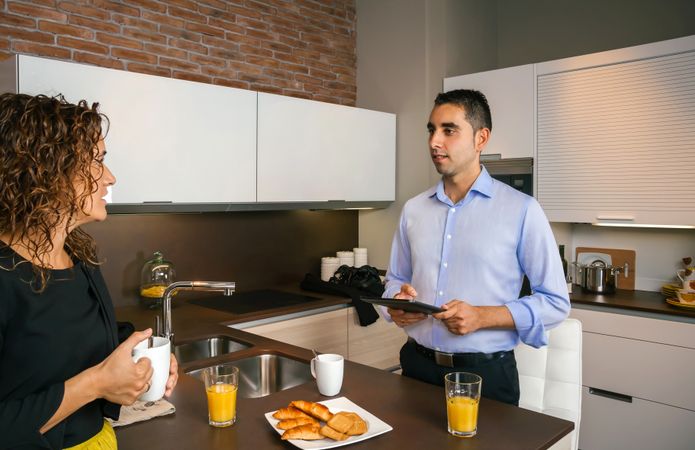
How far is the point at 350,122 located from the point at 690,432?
2531mm

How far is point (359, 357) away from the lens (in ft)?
11.3

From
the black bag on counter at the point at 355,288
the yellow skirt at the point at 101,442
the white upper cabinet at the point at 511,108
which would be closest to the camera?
the yellow skirt at the point at 101,442

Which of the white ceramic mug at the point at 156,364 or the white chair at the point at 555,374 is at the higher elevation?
the white ceramic mug at the point at 156,364

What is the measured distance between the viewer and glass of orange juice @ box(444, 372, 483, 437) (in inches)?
51.0

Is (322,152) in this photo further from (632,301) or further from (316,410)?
(316,410)

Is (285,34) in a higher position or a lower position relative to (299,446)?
higher

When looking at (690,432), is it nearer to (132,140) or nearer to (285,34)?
(132,140)

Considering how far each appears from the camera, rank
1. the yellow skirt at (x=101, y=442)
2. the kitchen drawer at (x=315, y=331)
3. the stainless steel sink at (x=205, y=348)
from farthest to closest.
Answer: the kitchen drawer at (x=315, y=331), the stainless steel sink at (x=205, y=348), the yellow skirt at (x=101, y=442)

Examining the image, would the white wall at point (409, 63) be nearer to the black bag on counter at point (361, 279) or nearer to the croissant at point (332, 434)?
the black bag on counter at point (361, 279)

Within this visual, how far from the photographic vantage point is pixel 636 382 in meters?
3.00

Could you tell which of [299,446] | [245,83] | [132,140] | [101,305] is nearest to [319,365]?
[299,446]

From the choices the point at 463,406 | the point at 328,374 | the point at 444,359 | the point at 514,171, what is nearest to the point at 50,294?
the point at 328,374

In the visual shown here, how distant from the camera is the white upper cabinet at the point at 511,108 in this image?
355 centimetres

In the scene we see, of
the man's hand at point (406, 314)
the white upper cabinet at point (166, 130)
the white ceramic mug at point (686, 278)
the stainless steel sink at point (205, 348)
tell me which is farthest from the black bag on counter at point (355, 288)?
the white ceramic mug at point (686, 278)
